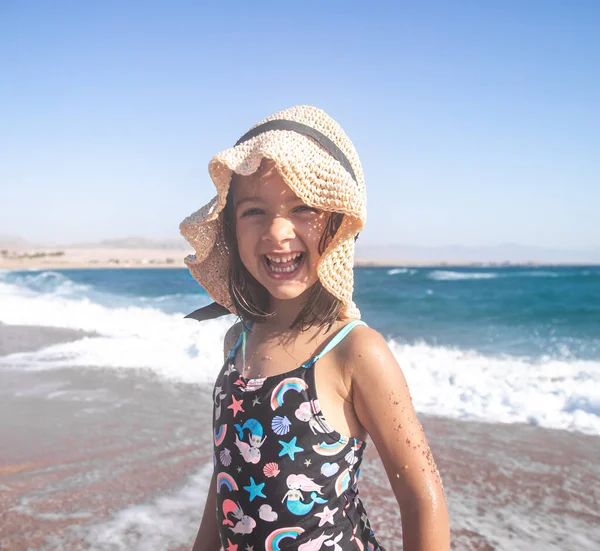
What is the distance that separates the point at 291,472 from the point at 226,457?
0.67 feet

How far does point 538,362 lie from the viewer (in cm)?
1035

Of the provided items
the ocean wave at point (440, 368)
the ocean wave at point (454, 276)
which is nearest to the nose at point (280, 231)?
the ocean wave at point (440, 368)

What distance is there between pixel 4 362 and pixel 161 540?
6.38 m

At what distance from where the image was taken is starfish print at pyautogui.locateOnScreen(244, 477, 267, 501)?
1324mm

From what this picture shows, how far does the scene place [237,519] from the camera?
4.52 ft

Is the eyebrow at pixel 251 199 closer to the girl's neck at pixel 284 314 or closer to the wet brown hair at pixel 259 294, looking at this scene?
the wet brown hair at pixel 259 294

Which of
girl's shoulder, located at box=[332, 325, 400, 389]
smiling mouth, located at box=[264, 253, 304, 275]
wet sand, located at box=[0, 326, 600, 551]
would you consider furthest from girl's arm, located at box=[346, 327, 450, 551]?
wet sand, located at box=[0, 326, 600, 551]

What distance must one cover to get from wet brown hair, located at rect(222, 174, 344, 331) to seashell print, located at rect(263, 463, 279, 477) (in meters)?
0.35

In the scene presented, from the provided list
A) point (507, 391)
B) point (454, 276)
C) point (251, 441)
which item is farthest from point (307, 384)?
point (454, 276)

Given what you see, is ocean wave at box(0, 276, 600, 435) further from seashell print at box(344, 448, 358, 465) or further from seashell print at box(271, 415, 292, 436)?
seashell print at box(271, 415, 292, 436)

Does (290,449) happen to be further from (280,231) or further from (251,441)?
(280,231)

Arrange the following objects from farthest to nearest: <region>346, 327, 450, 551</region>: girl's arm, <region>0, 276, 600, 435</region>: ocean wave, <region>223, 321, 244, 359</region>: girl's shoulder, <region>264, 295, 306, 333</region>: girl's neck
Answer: <region>0, 276, 600, 435</region>: ocean wave, <region>223, 321, 244, 359</region>: girl's shoulder, <region>264, 295, 306, 333</region>: girl's neck, <region>346, 327, 450, 551</region>: girl's arm

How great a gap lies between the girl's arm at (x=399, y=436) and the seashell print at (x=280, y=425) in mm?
177

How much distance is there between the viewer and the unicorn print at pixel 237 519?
1344mm
